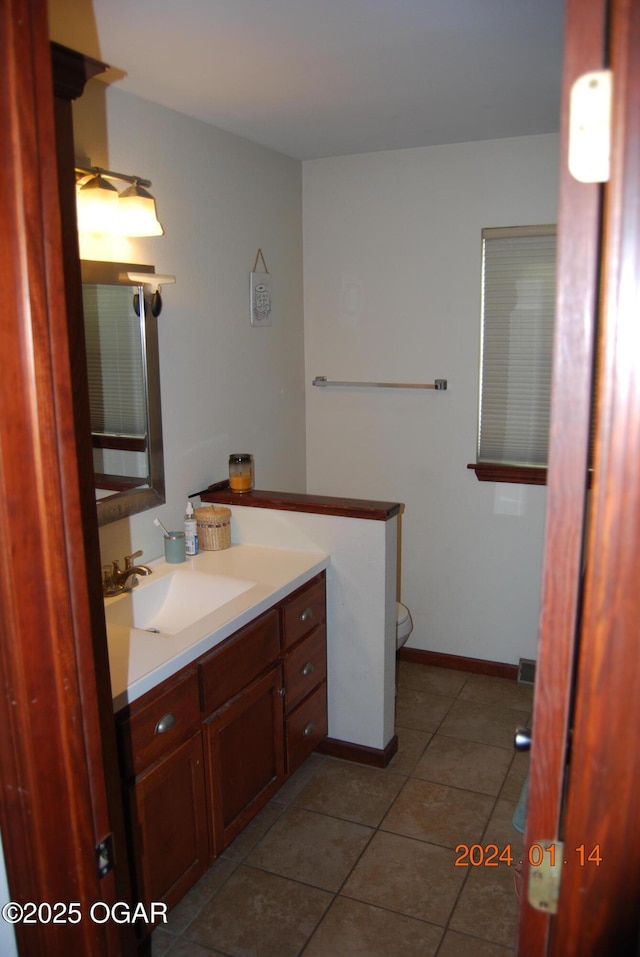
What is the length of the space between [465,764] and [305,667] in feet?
2.48

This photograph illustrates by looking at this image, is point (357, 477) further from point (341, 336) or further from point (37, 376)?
point (37, 376)

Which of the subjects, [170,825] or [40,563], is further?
[170,825]

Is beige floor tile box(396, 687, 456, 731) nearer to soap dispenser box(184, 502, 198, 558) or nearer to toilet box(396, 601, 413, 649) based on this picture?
toilet box(396, 601, 413, 649)

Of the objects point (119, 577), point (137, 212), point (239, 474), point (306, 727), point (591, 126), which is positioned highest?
point (137, 212)

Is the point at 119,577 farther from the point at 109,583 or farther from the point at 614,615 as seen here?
the point at 614,615

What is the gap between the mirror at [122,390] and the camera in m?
2.33

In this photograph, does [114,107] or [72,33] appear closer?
[72,33]

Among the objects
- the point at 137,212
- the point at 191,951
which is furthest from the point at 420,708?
the point at 137,212

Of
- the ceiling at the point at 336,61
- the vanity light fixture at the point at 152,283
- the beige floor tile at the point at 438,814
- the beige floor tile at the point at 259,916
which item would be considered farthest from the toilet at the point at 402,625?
the ceiling at the point at 336,61

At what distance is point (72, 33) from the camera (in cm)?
189

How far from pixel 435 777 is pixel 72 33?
2.59 metres

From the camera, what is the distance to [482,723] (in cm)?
309

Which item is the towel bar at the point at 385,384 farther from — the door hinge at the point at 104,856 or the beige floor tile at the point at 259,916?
the door hinge at the point at 104,856

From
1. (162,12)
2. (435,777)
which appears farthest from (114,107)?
(435,777)
